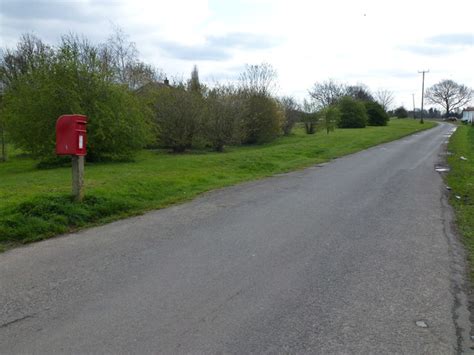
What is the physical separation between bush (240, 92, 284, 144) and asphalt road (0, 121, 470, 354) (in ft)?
80.9

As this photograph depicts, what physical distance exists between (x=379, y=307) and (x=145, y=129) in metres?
17.5

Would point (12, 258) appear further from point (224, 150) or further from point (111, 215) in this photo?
point (224, 150)

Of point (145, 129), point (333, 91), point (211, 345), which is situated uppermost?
point (333, 91)

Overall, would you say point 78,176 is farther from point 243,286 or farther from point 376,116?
point 376,116

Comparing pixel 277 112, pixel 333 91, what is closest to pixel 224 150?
pixel 277 112

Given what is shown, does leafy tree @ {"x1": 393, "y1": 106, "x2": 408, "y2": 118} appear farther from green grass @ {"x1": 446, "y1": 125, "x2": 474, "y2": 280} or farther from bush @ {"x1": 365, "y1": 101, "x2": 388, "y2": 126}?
green grass @ {"x1": 446, "y1": 125, "x2": 474, "y2": 280}

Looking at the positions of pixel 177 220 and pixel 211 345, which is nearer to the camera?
pixel 211 345

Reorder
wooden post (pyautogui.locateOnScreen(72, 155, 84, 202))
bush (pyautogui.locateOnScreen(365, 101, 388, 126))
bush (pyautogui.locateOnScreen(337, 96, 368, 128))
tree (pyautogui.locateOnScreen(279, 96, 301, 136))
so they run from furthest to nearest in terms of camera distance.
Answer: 1. bush (pyautogui.locateOnScreen(365, 101, 388, 126))
2. bush (pyautogui.locateOnScreen(337, 96, 368, 128))
3. tree (pyautogui.locateOnScreen(279, 96, 301, 136))
4. wooden post (pyautogui.locateOnScreen(72, 155, 84, 202))

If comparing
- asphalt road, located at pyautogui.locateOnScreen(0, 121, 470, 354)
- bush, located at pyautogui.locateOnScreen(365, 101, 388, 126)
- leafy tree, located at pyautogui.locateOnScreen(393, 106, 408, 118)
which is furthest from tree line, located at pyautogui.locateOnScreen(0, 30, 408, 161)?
leafy tree, located at pyautogui.locateOnScreen(393, 106, 408, 118)

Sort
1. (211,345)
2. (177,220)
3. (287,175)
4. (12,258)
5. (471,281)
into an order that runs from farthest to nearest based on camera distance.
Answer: (287,175) → (177,220) → (12,258) → (471,281) → (211,345)

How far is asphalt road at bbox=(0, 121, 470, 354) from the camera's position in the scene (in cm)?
341

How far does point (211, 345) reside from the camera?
330 cm

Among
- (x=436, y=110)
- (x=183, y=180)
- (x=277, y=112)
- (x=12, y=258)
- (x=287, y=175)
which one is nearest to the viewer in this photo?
(x=12, y=258)

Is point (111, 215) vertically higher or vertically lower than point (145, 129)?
lower
